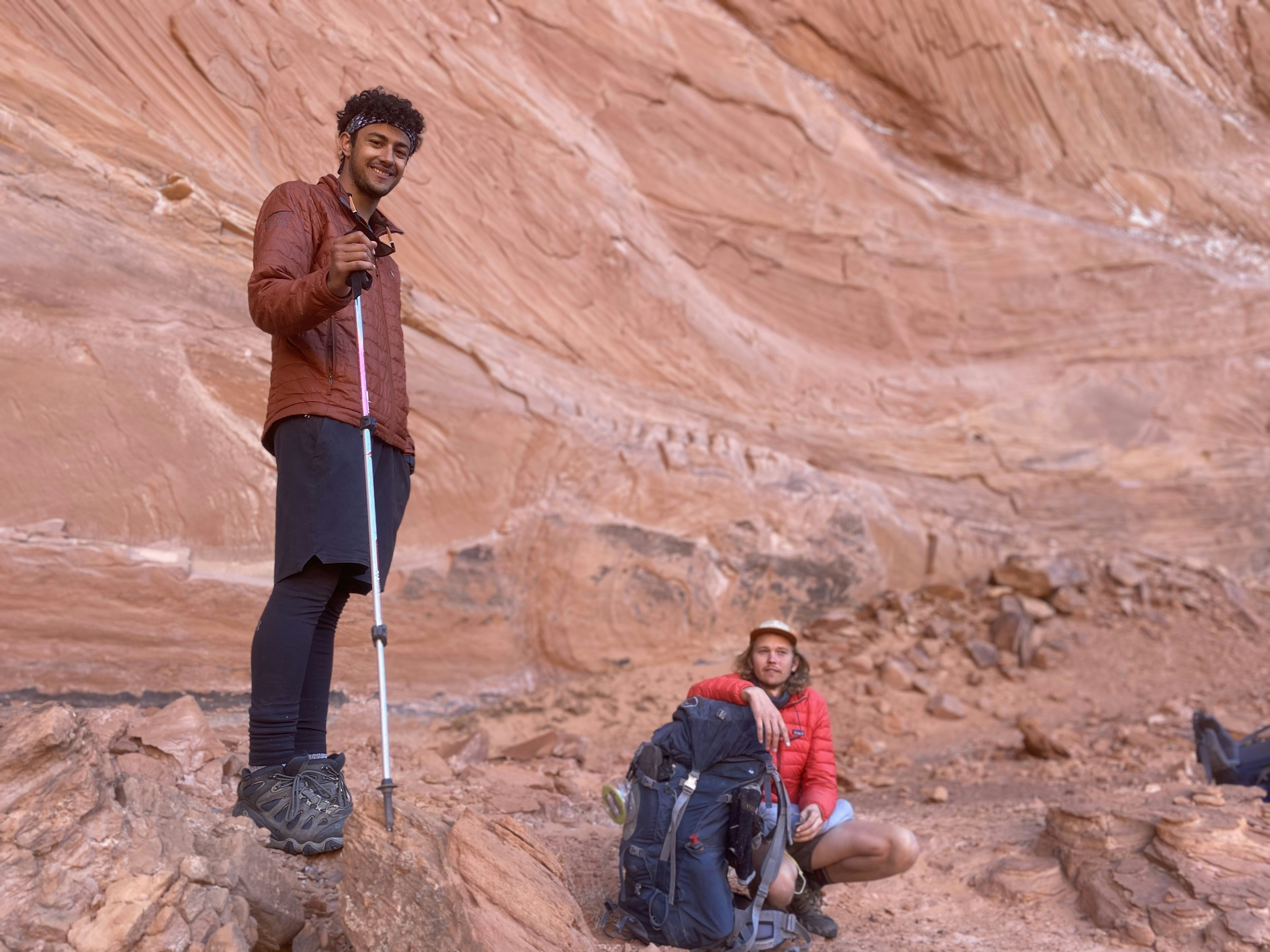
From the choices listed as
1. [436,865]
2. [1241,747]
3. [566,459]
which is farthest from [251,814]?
[1241,747]

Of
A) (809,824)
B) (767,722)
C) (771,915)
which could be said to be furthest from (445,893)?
(809,824)

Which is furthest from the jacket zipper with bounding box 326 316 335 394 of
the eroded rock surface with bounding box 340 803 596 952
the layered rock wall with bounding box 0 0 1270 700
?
the layered rock wall with bounding box 0 0 1270 700

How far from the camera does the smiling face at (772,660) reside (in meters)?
3.83

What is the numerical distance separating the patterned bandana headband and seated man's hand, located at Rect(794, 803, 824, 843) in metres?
2.58

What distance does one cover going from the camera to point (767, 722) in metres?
3.27

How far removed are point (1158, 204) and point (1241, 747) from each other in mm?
6433

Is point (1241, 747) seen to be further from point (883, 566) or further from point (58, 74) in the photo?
point (58, 74)

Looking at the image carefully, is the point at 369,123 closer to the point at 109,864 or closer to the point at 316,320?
the point at 316,320

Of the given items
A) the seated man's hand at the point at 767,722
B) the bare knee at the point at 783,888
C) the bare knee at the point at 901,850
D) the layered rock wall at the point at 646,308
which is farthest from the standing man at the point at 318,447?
the layered rock wall at the point at 646,308

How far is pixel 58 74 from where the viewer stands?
5516 mm

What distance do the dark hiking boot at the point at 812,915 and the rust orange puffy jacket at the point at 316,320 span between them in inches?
85.6

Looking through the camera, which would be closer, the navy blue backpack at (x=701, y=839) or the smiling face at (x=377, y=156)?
the smiling face at (x=377, y=156)

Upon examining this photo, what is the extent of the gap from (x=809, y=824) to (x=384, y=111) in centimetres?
273

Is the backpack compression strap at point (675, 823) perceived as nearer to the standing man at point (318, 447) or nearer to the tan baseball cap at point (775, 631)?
the tan baseball cap at point (775, 631)
